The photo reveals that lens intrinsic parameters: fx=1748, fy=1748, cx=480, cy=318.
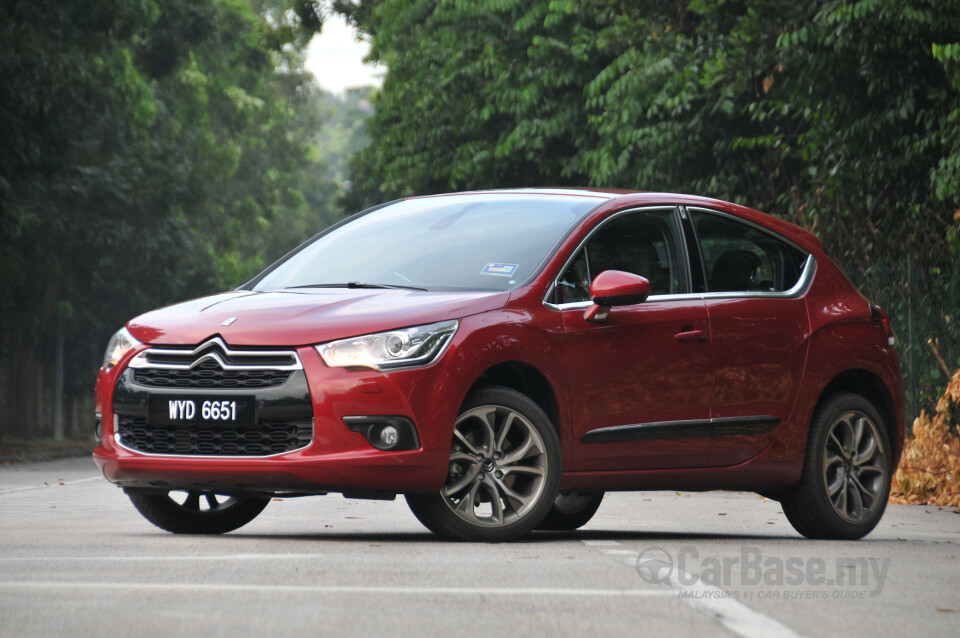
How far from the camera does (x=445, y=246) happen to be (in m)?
8.70

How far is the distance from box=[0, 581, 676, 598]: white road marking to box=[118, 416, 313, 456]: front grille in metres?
1.47

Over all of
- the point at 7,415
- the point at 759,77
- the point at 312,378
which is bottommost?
the point at 7,415

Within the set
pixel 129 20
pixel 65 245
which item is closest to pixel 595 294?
pixel 129 20

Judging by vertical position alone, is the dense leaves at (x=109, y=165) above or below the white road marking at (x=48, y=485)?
above

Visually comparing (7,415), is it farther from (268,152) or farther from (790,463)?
(790,463)

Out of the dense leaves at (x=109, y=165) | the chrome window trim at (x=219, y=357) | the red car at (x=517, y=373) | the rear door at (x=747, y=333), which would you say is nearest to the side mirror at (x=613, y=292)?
the red car at (x=517, y=373)

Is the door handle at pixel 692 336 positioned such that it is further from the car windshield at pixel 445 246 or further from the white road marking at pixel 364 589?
the white road marking at pixel 364 589

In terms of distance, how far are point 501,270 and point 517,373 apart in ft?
1.68

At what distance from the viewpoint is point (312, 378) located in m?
7.66

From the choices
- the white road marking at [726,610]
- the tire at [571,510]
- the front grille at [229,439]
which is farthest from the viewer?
the tire at [571,510]

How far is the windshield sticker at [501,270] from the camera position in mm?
8336

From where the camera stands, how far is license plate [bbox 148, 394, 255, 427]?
775 cm

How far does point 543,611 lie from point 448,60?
22.5 m

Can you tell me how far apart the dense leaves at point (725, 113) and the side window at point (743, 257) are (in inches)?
188
